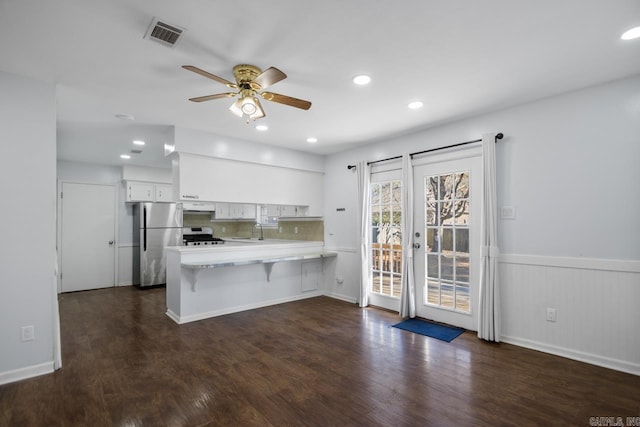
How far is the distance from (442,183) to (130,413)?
3874mm

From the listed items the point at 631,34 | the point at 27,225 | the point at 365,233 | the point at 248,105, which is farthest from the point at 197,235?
the point at 631,34

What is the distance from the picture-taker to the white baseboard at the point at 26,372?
102 inches

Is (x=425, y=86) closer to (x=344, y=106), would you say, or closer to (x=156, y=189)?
(x=344, y=106)

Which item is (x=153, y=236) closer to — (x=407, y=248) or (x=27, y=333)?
(x=27, y=333)

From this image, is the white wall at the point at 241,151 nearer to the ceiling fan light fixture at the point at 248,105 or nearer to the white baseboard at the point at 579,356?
the ceiling fan light fixture at the point at 248,105

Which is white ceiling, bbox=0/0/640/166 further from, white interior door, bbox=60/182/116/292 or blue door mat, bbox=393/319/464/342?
white interior door, bbox=60/182/116/292

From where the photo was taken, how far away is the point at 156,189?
22.3 ft

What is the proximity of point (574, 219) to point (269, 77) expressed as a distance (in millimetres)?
3081

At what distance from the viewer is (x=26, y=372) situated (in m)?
2.67

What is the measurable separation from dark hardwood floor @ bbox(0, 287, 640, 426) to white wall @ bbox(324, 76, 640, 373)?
0.29 meters

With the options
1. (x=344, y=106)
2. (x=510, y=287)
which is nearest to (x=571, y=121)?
(x=510, y=287)

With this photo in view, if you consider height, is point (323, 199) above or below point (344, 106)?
below

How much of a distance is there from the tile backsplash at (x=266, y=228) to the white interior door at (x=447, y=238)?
6.97 ft

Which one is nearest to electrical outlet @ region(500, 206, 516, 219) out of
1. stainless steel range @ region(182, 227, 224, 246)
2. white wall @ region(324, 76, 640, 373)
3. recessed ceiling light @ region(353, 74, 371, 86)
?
white wall @ region(324, 76, 640, 373)
